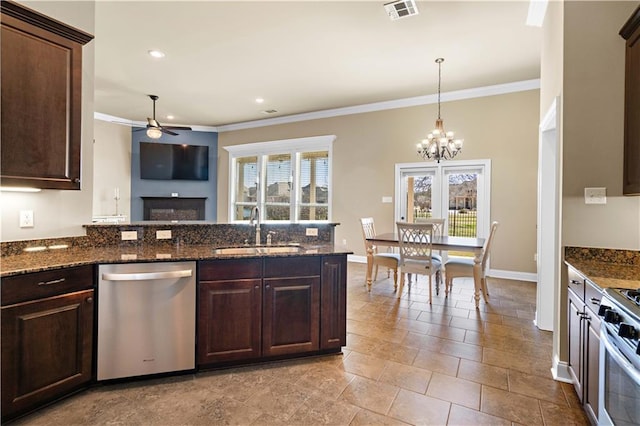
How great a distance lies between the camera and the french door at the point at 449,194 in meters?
5.35

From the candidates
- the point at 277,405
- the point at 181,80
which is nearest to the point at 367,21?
the point at 181,80

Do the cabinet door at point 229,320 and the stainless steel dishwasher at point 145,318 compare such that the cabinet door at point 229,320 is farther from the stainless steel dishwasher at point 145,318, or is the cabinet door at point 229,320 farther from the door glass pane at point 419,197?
the door glass pane at point 419,197

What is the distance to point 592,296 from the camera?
1.69 m

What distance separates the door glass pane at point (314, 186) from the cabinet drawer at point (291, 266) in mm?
4448

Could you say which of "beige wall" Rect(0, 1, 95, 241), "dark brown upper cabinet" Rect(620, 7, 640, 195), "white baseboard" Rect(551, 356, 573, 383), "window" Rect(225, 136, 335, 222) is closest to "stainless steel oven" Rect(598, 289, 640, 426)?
"white baseboard" Rect(551, 356, 573, 383)

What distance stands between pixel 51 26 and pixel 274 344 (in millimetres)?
2598

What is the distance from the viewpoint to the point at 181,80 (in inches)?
201

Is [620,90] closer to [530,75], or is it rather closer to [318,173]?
[530,75]

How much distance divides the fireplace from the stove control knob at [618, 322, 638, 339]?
8.02m

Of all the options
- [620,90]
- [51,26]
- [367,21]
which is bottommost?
[620,90]

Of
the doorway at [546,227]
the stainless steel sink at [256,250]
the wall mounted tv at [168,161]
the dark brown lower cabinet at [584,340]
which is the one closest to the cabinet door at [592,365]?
the dark brown lower cabinet at [584,340]

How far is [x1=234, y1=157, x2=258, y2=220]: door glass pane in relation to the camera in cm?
795

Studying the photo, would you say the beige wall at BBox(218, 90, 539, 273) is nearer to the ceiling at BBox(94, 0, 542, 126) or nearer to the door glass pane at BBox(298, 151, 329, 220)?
the door glass pane at BBox(298, 151, 329, 220)

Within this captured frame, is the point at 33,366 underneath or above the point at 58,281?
underneath
